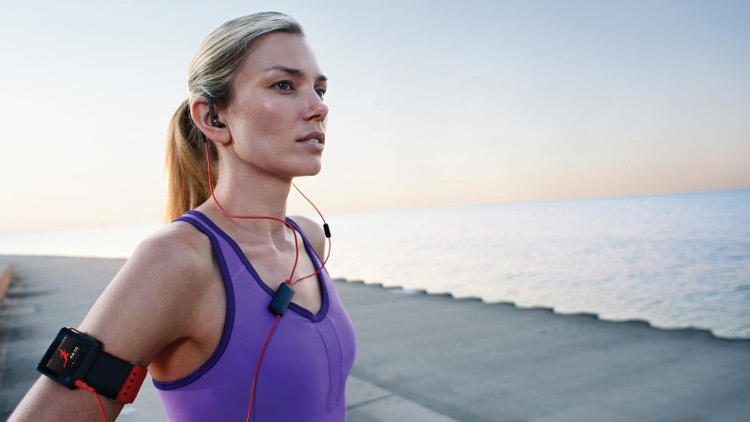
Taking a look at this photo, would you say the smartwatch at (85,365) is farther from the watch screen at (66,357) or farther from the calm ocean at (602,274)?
the calm ocean at (602,274)

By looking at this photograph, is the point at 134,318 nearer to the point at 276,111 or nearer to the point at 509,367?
the point at 276,111

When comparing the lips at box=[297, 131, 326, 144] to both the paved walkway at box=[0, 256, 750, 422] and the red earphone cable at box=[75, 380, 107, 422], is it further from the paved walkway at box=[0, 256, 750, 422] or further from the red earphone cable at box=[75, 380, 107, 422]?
the paved walkway at box=[0, 256, 750, 422]

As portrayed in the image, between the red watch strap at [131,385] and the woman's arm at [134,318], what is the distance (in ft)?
0.07

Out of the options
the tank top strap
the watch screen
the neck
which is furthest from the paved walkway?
the watch screen

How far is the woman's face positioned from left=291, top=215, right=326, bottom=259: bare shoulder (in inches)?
25.1

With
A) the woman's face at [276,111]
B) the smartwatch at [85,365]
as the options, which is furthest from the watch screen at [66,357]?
the woman's face at [276,111]

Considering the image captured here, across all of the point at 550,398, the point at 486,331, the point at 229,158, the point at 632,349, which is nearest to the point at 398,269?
the point at 486,331

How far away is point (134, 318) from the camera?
3.35 ft

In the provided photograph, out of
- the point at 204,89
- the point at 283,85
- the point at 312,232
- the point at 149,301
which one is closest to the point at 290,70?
the point at 283,85

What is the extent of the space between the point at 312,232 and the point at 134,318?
111 cm

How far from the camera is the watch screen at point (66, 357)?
0.98 m

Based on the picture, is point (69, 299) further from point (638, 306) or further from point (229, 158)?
point (638, 306)

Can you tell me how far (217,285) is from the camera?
3.99 feet

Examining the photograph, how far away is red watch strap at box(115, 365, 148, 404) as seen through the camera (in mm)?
1030
